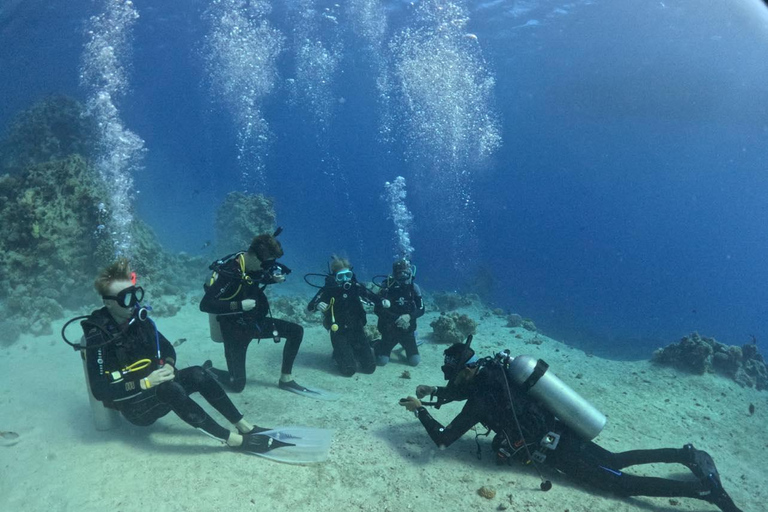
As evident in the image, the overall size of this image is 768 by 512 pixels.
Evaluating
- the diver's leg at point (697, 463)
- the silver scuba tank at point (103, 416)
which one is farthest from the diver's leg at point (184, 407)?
the diver's leg at point (697, 463)

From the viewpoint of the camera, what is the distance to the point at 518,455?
4.63 metres

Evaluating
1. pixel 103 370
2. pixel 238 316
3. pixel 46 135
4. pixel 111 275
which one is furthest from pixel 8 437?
pixel 46 135

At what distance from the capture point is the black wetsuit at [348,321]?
7758 millimetres

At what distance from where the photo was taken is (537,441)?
4.52 meters

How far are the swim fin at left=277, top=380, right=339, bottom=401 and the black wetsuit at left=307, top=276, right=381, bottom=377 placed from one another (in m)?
1.09

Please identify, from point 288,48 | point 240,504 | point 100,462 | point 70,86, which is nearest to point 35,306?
point 100,462

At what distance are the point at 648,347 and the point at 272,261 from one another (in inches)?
915

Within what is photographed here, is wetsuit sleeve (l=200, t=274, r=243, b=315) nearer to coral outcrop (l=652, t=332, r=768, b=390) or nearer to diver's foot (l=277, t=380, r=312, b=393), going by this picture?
diver's foot (l=277, t=380, r=312, b=393)

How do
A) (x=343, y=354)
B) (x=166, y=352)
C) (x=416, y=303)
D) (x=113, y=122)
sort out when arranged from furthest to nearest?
1. (x=113, y=122)
2. (x=416, y=303)
3. (x=343, y=354)
4. (x=166, y=352)

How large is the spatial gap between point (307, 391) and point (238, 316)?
171 centimetres

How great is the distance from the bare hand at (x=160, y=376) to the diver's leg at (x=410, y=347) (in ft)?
17.3

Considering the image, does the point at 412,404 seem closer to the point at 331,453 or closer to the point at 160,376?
the point at 331,453

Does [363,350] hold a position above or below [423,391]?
below

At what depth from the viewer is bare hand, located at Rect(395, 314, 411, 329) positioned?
8516 mm
